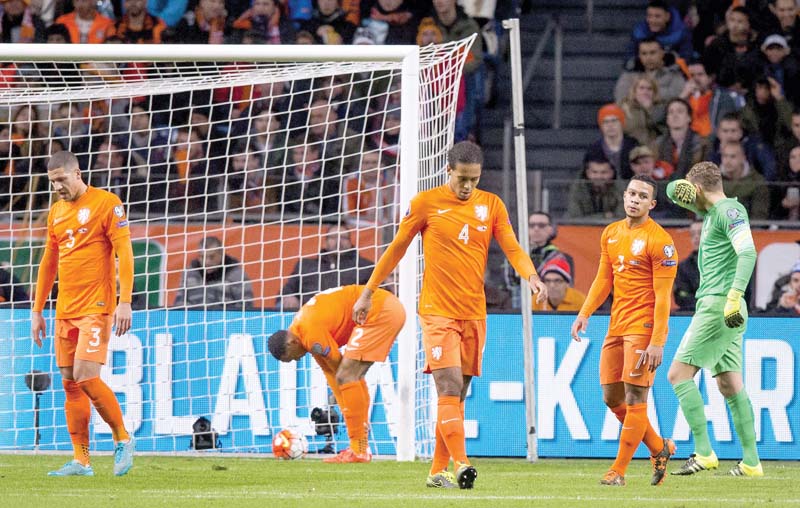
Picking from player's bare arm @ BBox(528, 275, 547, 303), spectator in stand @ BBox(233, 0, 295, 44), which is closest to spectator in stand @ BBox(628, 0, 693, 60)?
spectator in stand @ BBox(233, 0, 295, 44)

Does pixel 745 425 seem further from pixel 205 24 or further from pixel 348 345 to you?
pixel 205 24

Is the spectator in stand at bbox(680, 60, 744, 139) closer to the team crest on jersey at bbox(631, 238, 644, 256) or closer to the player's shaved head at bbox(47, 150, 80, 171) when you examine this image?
the team crest on jersey at bbox(631, 238, 644, 256)

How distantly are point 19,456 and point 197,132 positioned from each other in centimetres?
422

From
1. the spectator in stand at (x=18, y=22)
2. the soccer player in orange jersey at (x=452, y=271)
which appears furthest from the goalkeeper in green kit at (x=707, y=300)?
the spectator in stand at (x=18, y=22)

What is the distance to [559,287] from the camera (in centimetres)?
1238

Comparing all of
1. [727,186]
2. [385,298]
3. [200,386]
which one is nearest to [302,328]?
[385,298]

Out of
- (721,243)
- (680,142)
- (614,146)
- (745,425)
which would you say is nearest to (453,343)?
(721,243)

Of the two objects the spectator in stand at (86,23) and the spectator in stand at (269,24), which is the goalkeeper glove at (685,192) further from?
the spectator in stand at (86,23)

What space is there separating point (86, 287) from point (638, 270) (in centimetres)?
349

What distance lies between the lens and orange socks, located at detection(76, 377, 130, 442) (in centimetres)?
897

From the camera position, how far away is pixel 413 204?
807cm

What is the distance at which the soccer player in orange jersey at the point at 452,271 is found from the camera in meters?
7.89

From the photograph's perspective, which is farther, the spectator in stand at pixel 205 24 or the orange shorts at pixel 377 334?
the spectator in stand at pixel 205 24

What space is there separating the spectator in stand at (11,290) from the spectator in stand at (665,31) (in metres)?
7.87
